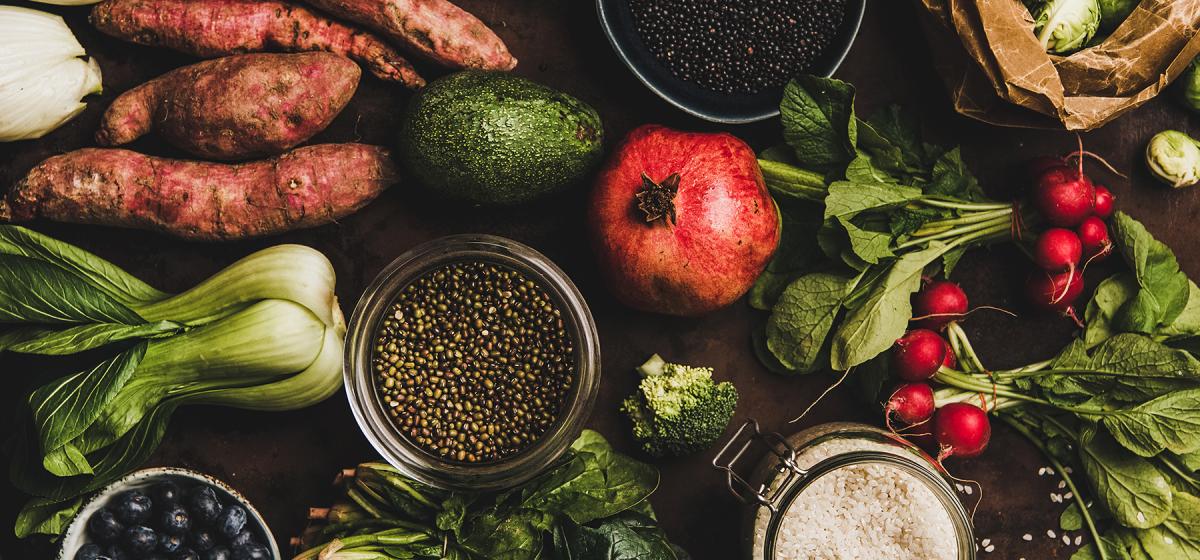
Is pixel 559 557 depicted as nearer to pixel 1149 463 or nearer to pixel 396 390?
pixel 396 390

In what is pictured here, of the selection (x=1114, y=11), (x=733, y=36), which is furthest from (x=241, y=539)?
(x=1114, y=11)

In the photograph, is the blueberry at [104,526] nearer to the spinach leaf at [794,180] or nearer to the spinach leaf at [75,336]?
the spinach leaf at [75,336]

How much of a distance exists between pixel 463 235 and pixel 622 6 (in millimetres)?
582

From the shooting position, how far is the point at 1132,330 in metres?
1.78

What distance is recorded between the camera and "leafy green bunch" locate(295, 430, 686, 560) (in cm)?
158

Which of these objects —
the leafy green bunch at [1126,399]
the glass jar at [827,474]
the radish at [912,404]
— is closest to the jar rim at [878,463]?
the glass jar at [827,474]

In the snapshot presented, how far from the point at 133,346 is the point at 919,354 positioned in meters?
1.56

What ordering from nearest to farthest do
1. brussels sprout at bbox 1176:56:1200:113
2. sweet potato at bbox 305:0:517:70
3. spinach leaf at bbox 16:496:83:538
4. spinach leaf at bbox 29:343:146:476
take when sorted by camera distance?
spinach leaf at bbox 29:343:146:476
spinach leaf at bbox 16:496:83:538
sweet potato at bbox 305:0:517:70
brussels sprout at bbox 1176:56:1200:113

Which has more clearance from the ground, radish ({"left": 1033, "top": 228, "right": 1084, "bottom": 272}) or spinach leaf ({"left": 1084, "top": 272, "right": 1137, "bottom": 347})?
radish ({"left": 1033, "top": 228, "right": 1084, "bottom": 272})

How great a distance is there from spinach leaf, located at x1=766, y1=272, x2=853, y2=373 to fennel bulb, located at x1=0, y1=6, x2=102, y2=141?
1.53 meters

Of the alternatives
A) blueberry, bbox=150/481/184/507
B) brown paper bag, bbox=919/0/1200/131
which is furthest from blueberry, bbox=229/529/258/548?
brown paper bag, bbox=919/0/1200/131

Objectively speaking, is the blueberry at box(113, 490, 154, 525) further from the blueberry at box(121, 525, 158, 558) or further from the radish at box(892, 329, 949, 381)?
the radish at box(892, 329, 949, 381)

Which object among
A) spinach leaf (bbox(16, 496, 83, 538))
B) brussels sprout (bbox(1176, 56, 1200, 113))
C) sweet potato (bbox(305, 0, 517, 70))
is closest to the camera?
spinach leaf (bbox(16, 496, 83, 538))

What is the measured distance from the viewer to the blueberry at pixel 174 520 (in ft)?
5.12
